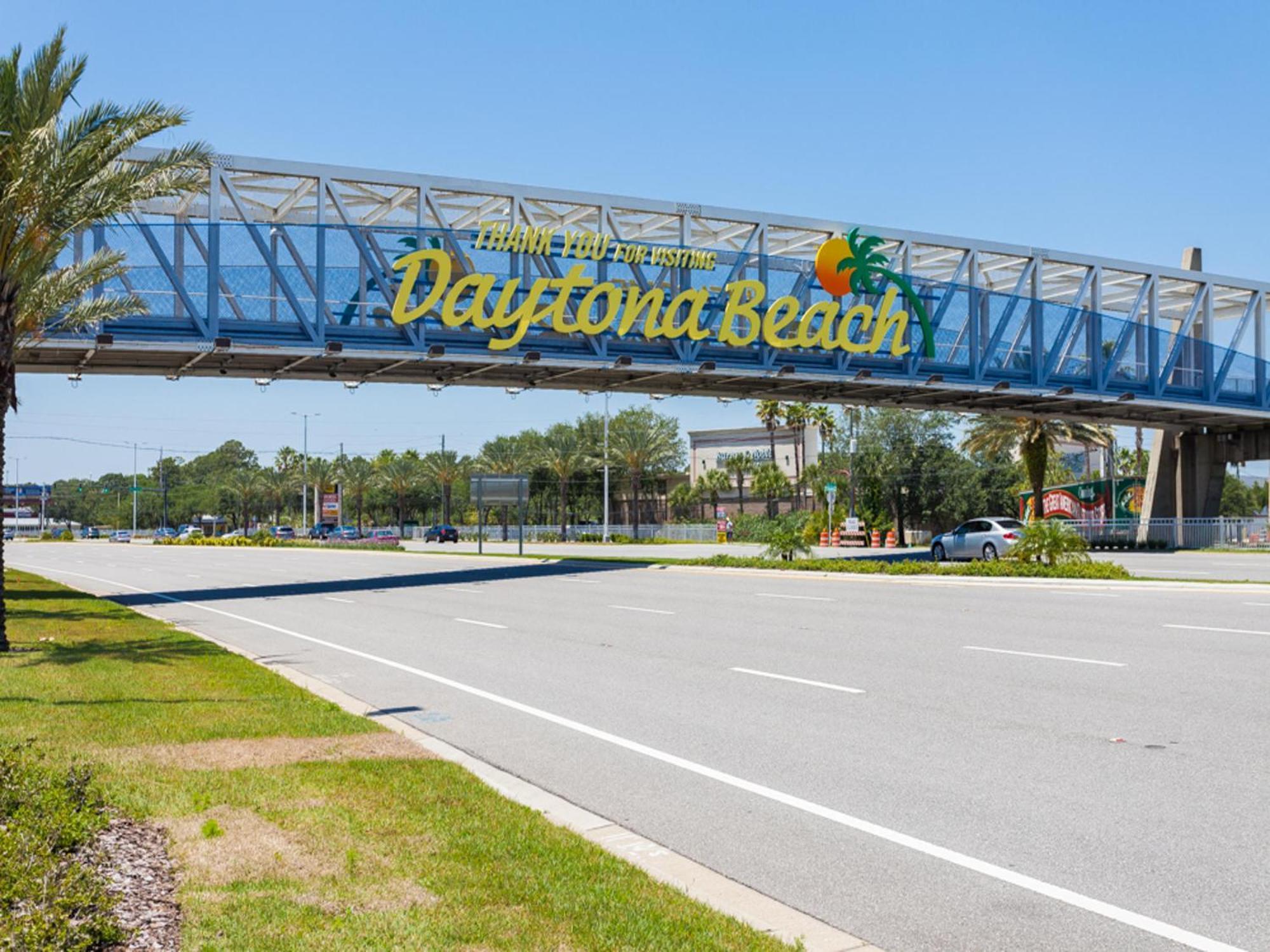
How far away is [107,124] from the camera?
16.6 meters

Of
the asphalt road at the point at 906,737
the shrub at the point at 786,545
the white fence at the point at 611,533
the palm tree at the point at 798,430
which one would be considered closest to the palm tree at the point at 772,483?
the palm tree at the point at 798,430

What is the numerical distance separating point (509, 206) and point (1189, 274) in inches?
1060

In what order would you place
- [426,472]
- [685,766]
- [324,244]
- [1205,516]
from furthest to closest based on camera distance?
[426,472] < [1205,516] < [324,244] < [685,766]

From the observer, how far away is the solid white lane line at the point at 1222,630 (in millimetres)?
15367

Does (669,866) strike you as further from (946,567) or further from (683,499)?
(683,499)

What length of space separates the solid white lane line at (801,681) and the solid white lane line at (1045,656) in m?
3.02

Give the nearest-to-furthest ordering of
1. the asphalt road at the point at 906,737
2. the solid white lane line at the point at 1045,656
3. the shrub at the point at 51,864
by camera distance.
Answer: the shrub at the point at 51,864, the asphalt road at the point at 906,737, the solid white lane line at the point at 1045,656

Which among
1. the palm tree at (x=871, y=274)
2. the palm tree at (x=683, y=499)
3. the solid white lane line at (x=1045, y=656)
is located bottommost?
the solid white lane line at (x=1045, y=656)

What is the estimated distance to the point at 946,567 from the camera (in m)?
30.3

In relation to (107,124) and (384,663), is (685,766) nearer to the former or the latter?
(384,663)

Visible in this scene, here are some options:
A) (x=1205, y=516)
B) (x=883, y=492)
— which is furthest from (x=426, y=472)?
(x=1205, y=516)

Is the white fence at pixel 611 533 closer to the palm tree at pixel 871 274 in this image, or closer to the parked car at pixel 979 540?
the parked car at pixel 979 540

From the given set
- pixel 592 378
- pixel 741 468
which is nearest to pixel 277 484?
pixel 741 468

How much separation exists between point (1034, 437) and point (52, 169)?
4582cm
